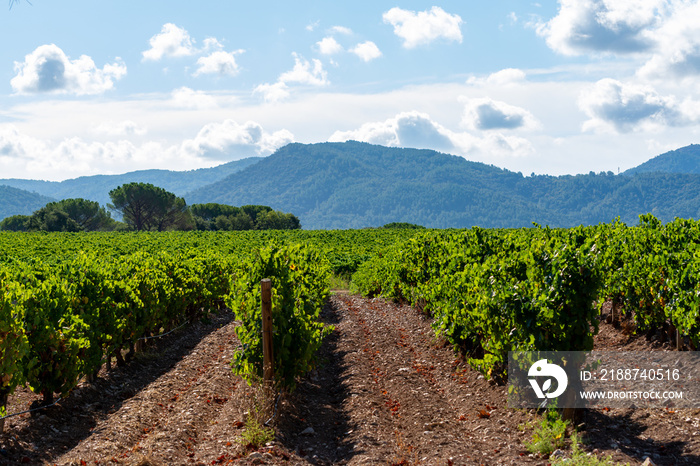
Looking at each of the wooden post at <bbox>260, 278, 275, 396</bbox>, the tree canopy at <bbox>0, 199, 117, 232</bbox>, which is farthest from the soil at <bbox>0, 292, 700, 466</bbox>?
the tree canopy at <bbox>0, 199, 117, 232</bbox>

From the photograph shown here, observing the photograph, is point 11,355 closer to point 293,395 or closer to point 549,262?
point 293,395

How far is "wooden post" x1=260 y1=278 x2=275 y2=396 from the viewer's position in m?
7.65

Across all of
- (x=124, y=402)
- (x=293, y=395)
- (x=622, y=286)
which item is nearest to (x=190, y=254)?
(x=124, y=402)

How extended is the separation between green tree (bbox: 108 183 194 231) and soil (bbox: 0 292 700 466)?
9438 cm

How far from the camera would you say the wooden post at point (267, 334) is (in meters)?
7.65

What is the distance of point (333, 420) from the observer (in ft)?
27.5

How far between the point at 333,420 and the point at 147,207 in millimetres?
101949

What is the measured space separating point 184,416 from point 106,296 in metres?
4.06

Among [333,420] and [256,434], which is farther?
[333,420]

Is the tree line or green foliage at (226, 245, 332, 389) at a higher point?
the tree line

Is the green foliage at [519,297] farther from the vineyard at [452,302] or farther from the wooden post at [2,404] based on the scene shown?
the wooden post at [2,404]

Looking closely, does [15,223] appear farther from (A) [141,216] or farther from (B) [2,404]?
(B) [2,404]

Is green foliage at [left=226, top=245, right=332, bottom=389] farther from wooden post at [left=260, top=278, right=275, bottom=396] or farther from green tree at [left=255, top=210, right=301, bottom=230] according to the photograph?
green tree at [left=255, top=210, right=301, bottom=230]

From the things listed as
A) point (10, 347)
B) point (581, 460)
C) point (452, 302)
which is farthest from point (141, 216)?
point (581, 460)
